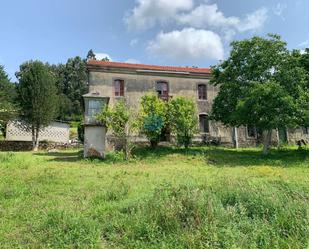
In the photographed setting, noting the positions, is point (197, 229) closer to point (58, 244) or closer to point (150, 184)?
point (58, 244)

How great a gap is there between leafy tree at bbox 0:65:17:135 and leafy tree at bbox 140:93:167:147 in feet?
26.4

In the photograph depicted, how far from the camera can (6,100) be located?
2877 centimetres

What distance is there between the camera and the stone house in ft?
84.1

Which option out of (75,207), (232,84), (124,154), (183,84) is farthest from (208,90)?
(75,207)

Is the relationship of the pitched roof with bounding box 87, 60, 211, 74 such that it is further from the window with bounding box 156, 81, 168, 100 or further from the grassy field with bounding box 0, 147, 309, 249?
the grassy field with bounding box 0, 147, 309, 249

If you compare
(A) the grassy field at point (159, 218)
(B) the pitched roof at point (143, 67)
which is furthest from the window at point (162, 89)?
(A) the grassy field at point (159, 218)

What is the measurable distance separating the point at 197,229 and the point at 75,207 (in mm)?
2979

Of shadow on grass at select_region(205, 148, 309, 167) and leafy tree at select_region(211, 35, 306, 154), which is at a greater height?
leafy tree at select_region(211, 35, 306, 154)

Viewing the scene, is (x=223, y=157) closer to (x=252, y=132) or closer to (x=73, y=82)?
(x=252, y=132)

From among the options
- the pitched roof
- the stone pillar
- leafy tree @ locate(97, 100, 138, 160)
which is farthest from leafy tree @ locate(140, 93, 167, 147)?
the pitched roof

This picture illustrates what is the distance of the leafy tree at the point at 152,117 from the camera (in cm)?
2045

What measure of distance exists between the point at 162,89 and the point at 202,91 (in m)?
3.50

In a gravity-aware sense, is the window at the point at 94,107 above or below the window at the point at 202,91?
below

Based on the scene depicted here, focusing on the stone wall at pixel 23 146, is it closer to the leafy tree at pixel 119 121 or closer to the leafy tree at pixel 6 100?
the leafy tree at pixel 6 100
